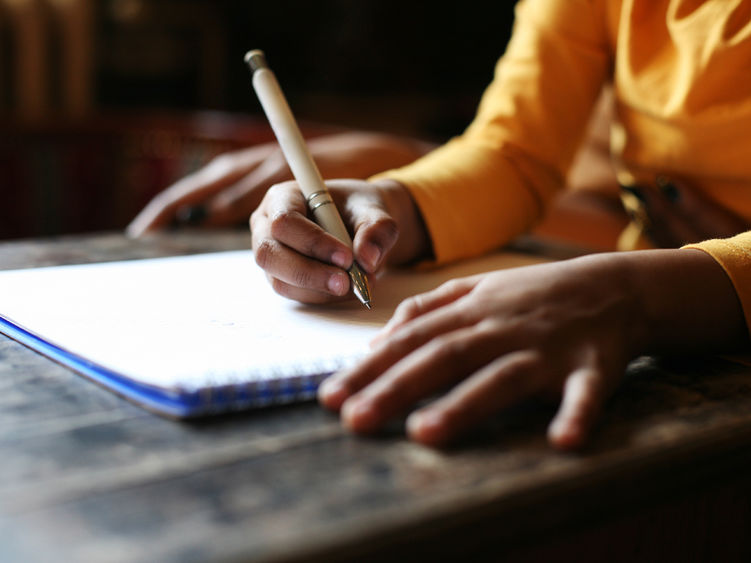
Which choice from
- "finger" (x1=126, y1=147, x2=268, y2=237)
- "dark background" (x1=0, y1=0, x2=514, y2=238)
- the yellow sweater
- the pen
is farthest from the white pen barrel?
"dark background" (x1=0, y1=0, x2=514, y2=238)

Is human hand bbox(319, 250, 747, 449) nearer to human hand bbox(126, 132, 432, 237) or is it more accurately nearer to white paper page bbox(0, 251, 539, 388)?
white paper page bbox(0, 251, 539, 388)

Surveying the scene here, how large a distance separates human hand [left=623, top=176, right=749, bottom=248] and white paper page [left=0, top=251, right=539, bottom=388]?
209mm

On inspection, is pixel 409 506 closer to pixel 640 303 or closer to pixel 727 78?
pixel 640 303

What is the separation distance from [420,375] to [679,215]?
0.42 m

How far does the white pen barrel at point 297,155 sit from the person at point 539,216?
0.04 ft

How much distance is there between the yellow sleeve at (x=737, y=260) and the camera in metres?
0.40

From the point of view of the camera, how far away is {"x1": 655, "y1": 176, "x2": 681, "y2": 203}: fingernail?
2.16 feet

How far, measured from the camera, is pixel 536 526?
0.26m

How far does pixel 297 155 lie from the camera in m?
0.52

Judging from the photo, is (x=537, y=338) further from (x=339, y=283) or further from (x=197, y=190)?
(x=197, y=190)

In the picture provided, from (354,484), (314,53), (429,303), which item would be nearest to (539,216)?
(429,303)

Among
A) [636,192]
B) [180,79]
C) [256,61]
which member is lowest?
[180,79]

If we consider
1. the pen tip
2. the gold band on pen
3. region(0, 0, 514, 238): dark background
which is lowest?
region(0, 0, 514, 238): dark background

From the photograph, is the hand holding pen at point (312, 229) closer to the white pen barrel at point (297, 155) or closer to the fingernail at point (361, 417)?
the white pen barrel at point (297, 155)
